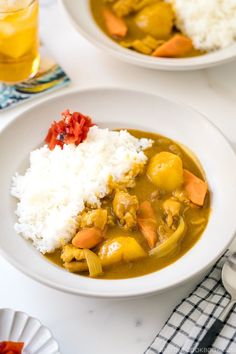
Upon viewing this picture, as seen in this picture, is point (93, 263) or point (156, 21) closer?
point (93, 263)

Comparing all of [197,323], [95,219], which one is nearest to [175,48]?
[95,219]

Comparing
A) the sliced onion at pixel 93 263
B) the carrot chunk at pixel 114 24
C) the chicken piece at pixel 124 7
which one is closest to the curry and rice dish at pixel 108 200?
the sliced onion at pixel 93 263

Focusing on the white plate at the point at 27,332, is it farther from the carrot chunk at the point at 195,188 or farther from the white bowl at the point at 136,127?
the carrot chunk at the point at 195,188

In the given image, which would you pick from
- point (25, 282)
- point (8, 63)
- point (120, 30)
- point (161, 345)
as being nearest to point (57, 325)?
point (25, 282)

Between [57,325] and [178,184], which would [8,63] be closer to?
[178,184]

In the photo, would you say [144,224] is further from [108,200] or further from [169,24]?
[169,24]

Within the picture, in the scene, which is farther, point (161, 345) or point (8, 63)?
point (8, 63)

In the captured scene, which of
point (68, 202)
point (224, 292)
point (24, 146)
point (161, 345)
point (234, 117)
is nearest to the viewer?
point (161, 345)
